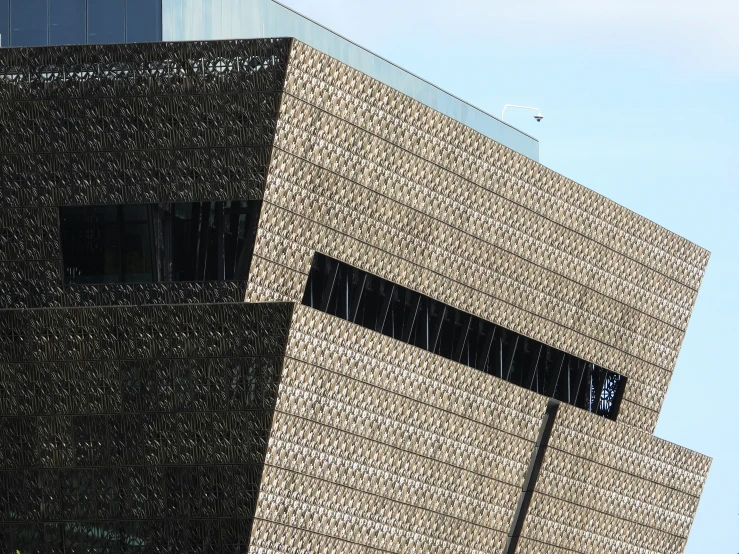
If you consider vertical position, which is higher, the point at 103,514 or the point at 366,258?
the point at 366,258

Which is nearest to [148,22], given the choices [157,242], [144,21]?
[144,21]

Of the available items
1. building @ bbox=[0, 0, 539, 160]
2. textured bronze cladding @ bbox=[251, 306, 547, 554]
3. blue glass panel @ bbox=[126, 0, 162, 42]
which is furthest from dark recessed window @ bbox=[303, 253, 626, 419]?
blue glass panel @ bbox=[126, 0, 162, 42]

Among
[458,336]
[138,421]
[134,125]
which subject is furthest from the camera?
[458,336]

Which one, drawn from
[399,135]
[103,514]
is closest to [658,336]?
[399,135]

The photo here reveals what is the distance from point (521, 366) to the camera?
187ft

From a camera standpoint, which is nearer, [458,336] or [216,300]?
[216,300]

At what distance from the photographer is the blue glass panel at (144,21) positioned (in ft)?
144

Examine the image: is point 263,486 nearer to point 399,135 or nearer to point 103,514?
point 103,514

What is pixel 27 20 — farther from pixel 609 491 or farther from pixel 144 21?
pixel 609 491

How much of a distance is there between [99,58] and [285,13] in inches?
233

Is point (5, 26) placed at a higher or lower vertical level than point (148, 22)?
lower

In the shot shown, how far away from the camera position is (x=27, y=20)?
44688mm

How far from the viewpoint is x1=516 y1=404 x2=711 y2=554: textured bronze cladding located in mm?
57875

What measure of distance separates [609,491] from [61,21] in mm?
27564
